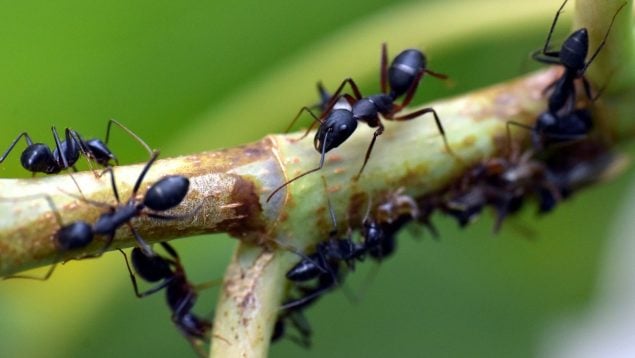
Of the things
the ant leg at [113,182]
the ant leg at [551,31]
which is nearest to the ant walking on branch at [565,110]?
the ant leg at [551,31]

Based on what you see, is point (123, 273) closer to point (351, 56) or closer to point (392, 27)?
point (351, 56)

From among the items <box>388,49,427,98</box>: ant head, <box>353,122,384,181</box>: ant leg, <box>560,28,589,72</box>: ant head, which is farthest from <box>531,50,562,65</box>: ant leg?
<box>353,122,384,181</box>: ant leg

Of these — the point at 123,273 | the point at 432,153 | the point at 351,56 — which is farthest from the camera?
the point at 351,56

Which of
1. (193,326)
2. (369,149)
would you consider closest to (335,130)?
(369,149)

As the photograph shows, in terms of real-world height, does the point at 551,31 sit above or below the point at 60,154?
below

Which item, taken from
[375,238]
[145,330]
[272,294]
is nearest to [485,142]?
[375,238]

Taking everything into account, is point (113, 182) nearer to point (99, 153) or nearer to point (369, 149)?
point (369, 149)
